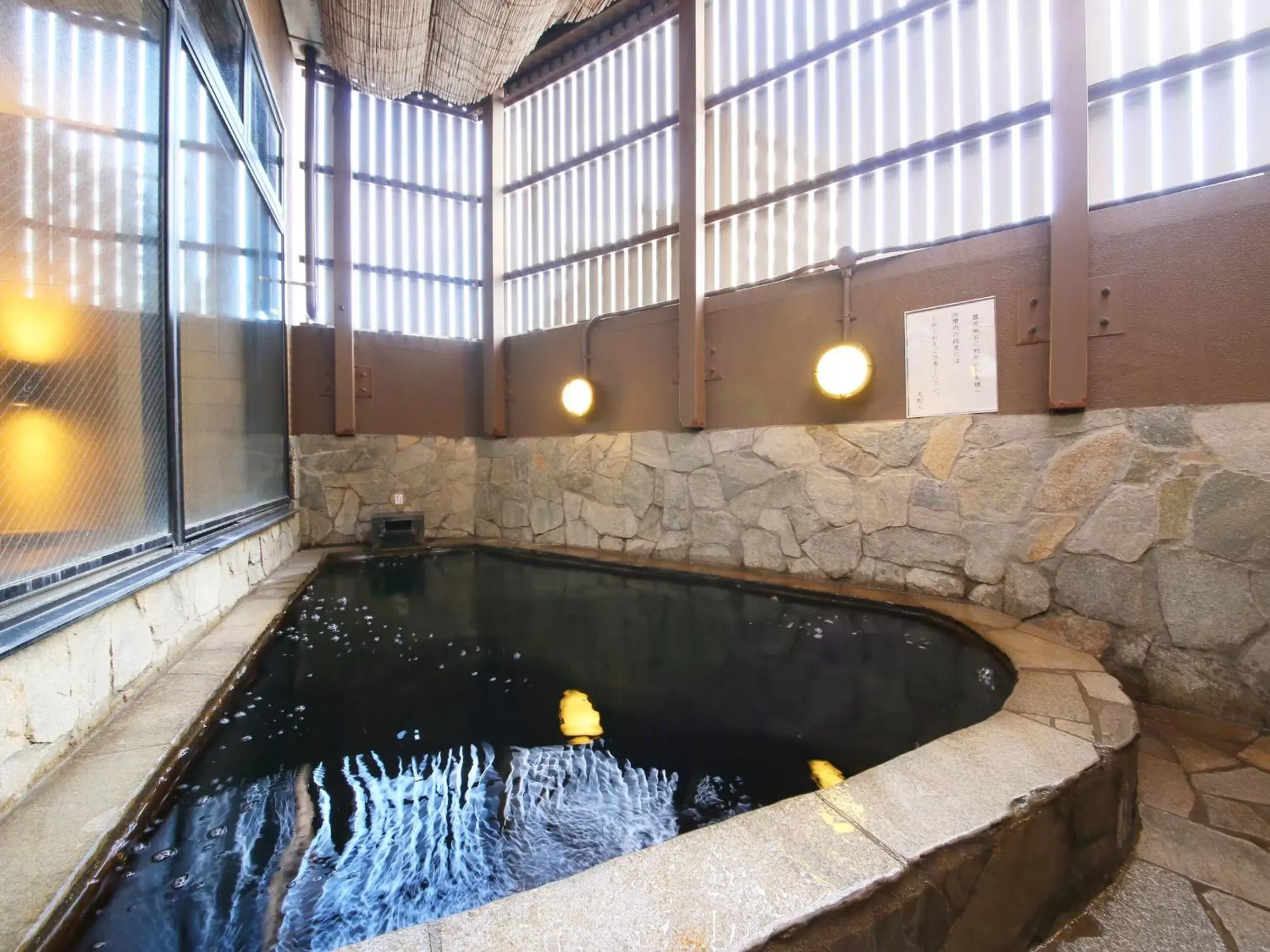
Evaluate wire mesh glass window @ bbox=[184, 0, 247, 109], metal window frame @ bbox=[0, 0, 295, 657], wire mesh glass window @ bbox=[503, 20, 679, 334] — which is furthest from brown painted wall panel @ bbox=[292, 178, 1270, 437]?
wire mesh glass window @ bbox=[184, 0, 247, 109]

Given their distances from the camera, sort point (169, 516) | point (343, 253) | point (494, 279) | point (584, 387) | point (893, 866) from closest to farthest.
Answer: point (893, 866), point (169, 516), point (584, 387), point (343, 253), point (494, 279)

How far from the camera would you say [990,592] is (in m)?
3.22

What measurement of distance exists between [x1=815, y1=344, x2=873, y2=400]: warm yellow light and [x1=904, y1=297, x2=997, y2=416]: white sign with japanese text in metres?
0.25

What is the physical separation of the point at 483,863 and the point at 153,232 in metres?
2.89

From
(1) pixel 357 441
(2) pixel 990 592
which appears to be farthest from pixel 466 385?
(2) pixel 990 592

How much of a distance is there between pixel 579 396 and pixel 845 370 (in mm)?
2559

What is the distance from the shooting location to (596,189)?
5.64 meters

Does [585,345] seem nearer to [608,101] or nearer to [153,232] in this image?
[608,101]

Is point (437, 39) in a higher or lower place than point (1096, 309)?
higher

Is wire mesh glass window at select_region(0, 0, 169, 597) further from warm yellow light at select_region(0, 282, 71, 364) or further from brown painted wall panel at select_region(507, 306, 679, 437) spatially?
brown painted wall panel at select_region(507, 306, 679, 437)

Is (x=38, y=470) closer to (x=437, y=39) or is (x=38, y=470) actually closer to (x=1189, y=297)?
(x=1189, y=297)

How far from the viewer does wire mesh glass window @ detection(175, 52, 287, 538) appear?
2.79m

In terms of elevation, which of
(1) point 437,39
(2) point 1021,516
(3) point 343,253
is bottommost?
(2) point 1021,516

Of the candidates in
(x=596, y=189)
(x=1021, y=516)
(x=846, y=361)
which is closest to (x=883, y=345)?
(x=846, y=361)
